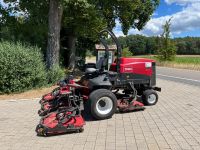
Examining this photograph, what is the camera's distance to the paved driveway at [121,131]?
17.5 feet

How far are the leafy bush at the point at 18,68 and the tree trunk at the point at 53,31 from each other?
190 centimetres

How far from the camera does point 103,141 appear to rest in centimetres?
555

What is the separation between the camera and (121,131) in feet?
20.3

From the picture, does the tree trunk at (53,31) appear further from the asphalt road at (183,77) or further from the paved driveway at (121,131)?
the asphalt road at (183,77)

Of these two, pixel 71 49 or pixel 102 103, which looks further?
pixel 71 49

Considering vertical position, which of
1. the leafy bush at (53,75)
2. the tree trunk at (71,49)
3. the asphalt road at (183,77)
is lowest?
the asphalt road at (183,77)

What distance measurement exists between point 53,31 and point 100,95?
22.5ft

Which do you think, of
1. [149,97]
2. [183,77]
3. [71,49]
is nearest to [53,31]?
[149,97]

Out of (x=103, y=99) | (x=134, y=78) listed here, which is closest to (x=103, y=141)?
(x=103, y=99)

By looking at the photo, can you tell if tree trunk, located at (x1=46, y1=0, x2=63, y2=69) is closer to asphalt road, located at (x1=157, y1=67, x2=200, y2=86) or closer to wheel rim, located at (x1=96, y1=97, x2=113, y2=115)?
wheel rim, located at (x1=96, y1=97, x2=113, y2=115)

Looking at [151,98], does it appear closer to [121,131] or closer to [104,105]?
[104,105]

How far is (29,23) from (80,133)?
11589mm

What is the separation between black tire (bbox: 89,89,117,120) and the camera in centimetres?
692

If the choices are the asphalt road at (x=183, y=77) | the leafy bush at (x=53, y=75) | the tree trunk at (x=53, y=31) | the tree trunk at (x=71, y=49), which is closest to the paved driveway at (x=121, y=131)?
the leafy bush at (x=53, y=75)
